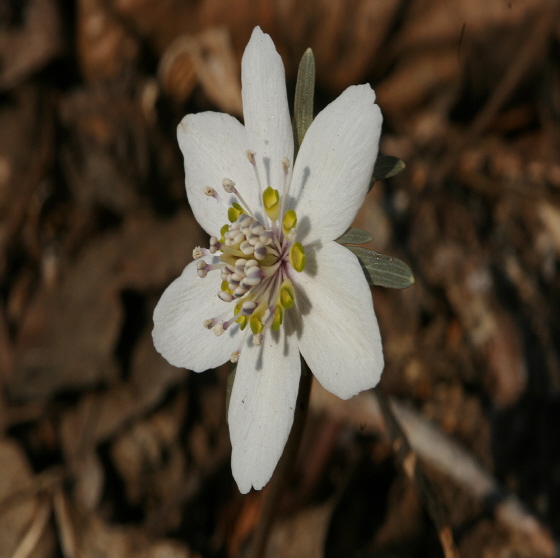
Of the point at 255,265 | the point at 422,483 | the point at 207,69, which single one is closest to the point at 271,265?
the point at 255,265

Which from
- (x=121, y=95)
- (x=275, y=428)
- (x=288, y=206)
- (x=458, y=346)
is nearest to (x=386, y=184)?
(x=458, y=346)

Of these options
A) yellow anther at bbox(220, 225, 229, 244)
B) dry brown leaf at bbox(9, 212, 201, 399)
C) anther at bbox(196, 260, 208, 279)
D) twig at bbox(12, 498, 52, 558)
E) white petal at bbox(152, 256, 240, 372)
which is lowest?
twig at bbox(12, 498, 52, 558)

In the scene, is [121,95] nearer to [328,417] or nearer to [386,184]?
[386,184]

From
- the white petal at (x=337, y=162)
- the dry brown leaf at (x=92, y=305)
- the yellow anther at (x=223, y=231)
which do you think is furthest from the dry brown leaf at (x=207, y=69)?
the white petal at (x=337, y=162)

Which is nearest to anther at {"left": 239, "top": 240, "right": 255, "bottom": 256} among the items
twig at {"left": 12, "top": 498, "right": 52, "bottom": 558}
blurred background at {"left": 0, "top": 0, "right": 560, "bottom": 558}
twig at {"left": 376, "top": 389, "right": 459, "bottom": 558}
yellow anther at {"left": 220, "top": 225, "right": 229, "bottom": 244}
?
yellow anther at {"left": 220, "top": 225, "right": 229, "bottom": 244}

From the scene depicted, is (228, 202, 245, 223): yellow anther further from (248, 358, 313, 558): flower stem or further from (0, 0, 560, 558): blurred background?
(0, 0, 560, 558): blurred background

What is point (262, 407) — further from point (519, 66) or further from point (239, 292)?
point (519, 66)

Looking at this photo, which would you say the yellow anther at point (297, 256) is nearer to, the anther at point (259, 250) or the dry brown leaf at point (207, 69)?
the anther at point (259, 250)
